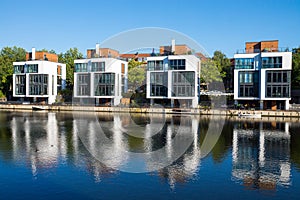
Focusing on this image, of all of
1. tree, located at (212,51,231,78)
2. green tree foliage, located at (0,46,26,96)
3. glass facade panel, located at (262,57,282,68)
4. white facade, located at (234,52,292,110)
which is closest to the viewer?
white facade, located at (234,52,292,110)

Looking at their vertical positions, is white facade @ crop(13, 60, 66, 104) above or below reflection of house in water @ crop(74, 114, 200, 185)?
above

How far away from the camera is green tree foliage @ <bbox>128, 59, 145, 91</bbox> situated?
252ft

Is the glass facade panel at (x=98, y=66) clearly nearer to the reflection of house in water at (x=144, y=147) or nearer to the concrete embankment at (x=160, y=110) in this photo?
the concrete embankment at (x=160, y=110)

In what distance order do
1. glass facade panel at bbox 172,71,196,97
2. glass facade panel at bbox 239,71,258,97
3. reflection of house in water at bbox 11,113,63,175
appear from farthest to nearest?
glass facade panel at bbox 172,71,196,97
glass facade panel at bbox 239,71,258,97
reflection of house in water at bbox 11,113,63,175

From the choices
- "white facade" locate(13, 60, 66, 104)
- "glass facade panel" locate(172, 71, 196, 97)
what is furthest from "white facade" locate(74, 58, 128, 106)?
"glass facade panel" locate(172, 71, 196, 97)

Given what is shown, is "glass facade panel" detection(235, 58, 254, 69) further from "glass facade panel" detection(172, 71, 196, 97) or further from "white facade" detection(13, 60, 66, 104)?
"white facade" detection(13, 60, 66, 104)

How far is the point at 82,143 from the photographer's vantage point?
1287 inches

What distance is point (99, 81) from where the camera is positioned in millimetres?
74125

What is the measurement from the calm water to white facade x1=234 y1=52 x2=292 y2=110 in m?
23.0

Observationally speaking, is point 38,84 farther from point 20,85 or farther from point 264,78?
point 264,78

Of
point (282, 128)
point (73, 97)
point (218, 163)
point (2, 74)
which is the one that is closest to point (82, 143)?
point (218, 163)

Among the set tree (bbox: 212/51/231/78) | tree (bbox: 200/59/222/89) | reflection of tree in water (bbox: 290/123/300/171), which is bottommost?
reflection of tree in water (bbox: 290/123/300/171)

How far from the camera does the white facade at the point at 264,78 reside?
202 feet

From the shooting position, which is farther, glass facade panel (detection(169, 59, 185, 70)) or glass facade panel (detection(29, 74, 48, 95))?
glass facade panel (detection(29, 74, 48, 95))
